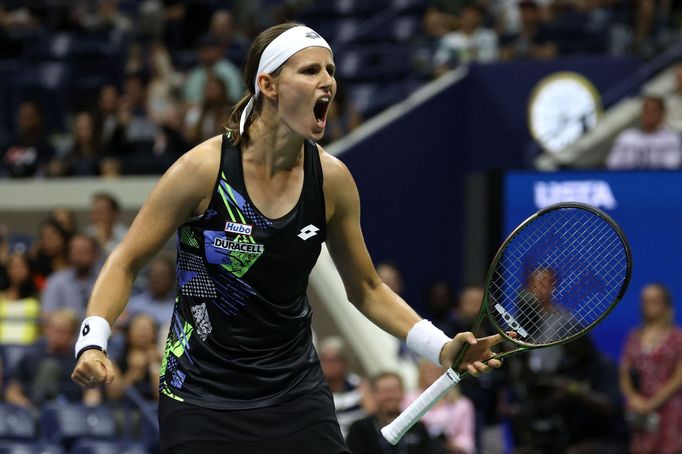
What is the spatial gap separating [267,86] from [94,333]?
36.4 inches

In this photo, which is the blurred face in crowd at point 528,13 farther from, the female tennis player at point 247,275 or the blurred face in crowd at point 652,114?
the female tennis player at point 247,275

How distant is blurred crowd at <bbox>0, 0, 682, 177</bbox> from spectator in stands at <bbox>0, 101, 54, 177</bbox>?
0.01 meters

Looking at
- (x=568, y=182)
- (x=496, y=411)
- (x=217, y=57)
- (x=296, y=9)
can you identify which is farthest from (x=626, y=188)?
(x=296, y=9)

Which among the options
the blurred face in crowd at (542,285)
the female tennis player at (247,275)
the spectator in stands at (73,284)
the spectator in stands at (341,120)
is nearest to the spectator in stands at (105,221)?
the spectator in stands at (73,284)

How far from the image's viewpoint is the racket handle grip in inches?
180

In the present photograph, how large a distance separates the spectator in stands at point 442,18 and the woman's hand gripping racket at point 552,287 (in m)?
8.73

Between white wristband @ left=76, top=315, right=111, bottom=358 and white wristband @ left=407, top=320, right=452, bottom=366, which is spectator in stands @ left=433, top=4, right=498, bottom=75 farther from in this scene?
white wristband @ left=76, top=315, right=111, bottom=358

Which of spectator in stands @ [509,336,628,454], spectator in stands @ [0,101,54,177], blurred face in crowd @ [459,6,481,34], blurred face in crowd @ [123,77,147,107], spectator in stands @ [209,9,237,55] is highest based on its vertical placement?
spectator in stands @ [209,9,237,55]

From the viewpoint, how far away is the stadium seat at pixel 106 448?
9023 mm

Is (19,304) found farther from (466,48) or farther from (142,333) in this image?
(466,48)

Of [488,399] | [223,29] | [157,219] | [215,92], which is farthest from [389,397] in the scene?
[223,29]

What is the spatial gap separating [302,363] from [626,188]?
6.84 metres

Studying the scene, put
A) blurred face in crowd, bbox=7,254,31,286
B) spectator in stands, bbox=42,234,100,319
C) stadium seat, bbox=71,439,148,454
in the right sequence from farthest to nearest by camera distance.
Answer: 1. blurred face in crowd, bbox=7,254,31,286
2. spectator in stands, bbox=42,234,100,319
3. stadium seat, bbox=71,439,148,454

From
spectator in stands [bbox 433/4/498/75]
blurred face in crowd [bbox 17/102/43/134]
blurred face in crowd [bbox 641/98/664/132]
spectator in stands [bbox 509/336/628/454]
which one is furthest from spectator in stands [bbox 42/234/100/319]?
spectator in stands [bbox 433/4/498/75]
